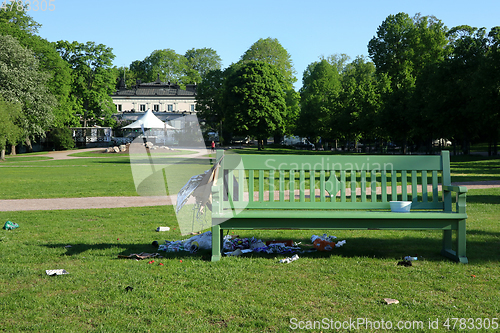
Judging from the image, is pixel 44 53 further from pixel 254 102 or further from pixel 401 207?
pixel 401 207

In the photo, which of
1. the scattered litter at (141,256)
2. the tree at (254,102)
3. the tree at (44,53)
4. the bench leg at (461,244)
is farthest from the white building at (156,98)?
the bench leg at (461,244)

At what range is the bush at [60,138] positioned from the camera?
5358cm

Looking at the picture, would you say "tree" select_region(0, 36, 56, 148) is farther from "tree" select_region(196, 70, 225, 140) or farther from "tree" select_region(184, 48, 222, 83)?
"tree" select_region(184, 48, 222, 83)

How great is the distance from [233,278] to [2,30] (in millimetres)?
48943

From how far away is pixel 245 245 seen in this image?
20.8 ft

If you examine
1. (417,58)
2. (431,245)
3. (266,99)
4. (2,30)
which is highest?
(2,30)

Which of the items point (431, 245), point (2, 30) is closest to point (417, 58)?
point (2, 30)

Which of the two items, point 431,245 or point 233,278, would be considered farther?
point 431,245

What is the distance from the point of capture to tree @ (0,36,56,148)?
3912cm

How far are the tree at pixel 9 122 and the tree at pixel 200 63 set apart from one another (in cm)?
6541

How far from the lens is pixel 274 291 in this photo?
14.5 feet

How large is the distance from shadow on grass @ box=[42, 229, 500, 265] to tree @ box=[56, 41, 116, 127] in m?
58.6

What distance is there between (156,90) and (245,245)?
3840 inches

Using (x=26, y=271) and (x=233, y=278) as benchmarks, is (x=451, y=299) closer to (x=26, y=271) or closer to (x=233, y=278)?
(x=233, y=278)
